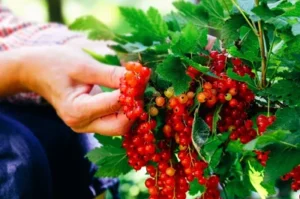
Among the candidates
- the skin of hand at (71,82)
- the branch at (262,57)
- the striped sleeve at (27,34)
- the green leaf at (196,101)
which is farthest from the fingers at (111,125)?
the striped sleeve at (27,34)

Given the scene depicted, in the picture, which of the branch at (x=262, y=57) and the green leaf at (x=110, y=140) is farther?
the green leaf at (x=110, y=140)

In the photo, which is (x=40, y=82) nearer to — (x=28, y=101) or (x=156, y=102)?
(x=28, y=101)

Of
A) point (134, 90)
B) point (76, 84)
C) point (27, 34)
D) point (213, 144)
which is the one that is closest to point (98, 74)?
point (76, 84)

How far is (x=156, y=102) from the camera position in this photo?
726 mm

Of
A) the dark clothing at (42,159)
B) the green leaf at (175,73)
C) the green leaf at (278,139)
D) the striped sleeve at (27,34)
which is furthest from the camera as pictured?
the striped sleeve at (27,34)

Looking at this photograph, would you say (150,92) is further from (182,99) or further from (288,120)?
(288,120)

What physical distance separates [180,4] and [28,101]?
1.45 ft

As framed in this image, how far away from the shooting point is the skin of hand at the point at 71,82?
81 cm

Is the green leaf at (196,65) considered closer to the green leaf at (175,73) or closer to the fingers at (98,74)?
the green leaf at (175,73)

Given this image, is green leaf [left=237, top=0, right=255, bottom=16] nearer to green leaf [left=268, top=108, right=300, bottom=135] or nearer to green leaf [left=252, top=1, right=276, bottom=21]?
green leaf [left=252, top=1, right=276, bottom=21]

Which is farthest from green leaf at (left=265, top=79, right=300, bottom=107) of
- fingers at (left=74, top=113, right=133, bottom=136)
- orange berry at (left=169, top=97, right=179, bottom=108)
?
fingers at (left=74, top=113, right=133, bottom=136)

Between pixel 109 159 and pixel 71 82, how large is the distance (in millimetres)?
158

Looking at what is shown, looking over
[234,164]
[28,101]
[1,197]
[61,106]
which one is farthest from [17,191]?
[234,164]

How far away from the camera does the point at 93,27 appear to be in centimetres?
90
